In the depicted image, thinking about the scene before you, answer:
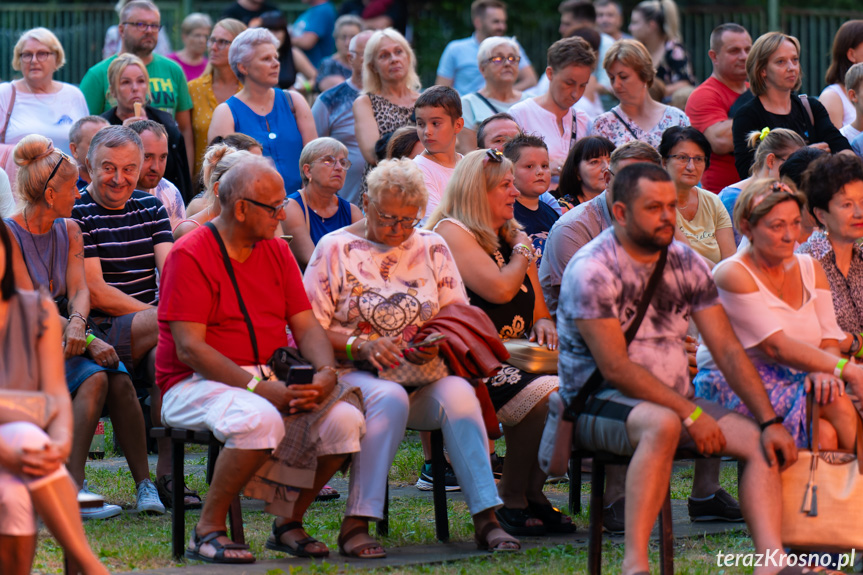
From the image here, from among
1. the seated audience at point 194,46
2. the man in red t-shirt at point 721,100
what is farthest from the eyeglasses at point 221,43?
the man in red t-shirt at point 721,100

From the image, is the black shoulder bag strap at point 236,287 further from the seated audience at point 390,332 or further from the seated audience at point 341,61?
the seated audience at point 341,61

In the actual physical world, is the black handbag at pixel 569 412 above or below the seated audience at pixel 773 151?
below

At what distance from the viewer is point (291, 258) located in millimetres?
4938

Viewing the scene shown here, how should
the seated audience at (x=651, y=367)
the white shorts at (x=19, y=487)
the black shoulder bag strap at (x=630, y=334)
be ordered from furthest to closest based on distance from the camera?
the black shoulder bag strap at (x=630, y=334)
the seated audience at (x=651, y=367)
the white shorts at (x=19, y=487)

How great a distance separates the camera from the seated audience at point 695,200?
6.61m

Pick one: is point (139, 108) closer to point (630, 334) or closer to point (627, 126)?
point (627, 126)

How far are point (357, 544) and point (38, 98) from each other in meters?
4.68

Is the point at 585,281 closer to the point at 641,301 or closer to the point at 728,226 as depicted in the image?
the point at 641,301

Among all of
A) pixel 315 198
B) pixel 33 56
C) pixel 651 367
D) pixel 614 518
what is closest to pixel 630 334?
pixel 651 367

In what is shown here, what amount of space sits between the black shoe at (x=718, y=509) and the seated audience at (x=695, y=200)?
5.67 feet

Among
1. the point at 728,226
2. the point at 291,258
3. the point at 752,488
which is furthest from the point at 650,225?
the point at 728,226

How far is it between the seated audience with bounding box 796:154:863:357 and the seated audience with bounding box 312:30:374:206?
372 cm

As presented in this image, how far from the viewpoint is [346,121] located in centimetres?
843

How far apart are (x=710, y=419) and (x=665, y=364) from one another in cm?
29
